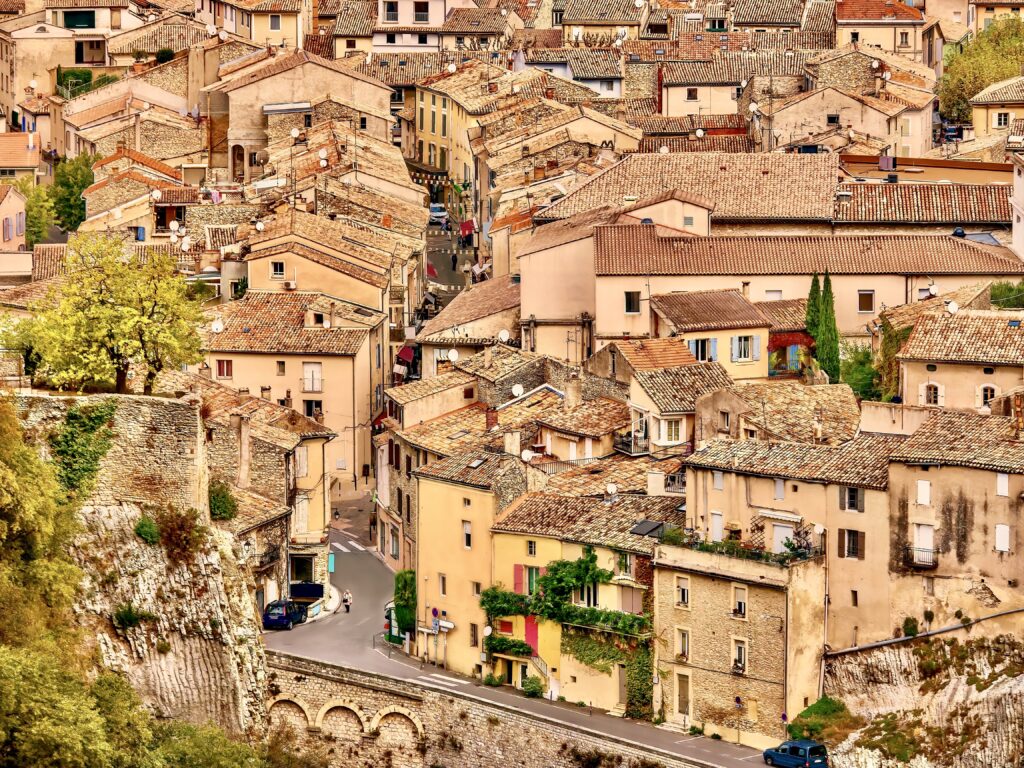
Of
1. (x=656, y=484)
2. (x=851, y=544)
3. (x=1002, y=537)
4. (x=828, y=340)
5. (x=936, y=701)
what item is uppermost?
(x=1002, y=537)

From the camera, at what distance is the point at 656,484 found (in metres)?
87.0

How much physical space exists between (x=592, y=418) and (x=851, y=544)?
12460mm

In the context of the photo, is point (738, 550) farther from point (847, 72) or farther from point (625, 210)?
point (847, 72)

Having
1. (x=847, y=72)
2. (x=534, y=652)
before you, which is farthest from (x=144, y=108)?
(x=534, y=652)

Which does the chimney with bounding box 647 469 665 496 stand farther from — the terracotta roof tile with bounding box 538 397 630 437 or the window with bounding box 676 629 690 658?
the window with bounding box 676 629 690 658

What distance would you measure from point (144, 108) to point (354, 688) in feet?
181

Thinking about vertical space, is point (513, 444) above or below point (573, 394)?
below

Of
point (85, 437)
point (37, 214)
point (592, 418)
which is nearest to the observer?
point (85, 437)

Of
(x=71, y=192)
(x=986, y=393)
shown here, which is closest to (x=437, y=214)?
(x=71, y=192)

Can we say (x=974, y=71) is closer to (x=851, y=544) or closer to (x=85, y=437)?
(x=851, y=544)

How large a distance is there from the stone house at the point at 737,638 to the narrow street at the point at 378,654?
0.77m

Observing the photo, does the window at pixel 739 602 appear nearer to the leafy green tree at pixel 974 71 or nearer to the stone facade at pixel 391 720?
the stone facade at pixel 391 720

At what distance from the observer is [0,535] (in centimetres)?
7688

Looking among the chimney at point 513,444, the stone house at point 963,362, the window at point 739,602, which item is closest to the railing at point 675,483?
the chimney at point 513,444
